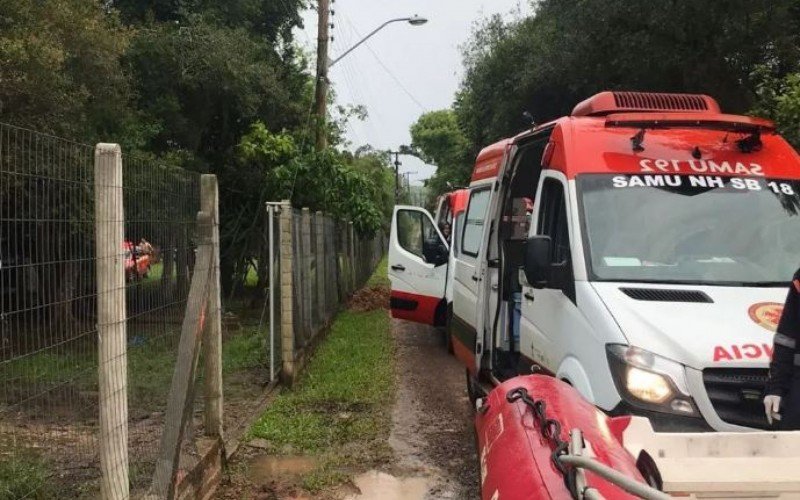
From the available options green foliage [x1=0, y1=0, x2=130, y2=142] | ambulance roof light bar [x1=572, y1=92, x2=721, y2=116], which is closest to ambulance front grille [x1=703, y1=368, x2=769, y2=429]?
ambulance roof light bar [x1=572, y1=92, x2=721, y2=116]

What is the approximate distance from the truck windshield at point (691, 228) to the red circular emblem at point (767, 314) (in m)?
0.31

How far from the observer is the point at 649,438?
3.02 m

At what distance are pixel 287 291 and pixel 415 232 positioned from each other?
4.26 metres

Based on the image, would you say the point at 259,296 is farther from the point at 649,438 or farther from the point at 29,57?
the point at 649,438

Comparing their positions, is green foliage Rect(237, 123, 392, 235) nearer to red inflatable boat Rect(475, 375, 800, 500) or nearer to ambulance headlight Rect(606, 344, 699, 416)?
ambulance headlight Rect(606, 344, 699, 416)

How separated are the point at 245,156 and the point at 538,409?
12.4 metres

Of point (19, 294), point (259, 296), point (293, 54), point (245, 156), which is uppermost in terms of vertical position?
point (293, 54)

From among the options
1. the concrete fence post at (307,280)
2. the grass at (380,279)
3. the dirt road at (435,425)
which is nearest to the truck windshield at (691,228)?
the dirt road at (435,425)

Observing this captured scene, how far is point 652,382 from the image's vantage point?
3.86m

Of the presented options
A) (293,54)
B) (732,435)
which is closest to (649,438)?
(732,435)

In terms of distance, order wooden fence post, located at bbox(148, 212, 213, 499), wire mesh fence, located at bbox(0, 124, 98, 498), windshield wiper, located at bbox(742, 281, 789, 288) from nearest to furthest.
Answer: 1. wire mesh fence, located at bbox(0, 124, 98, 498)
2. wooden fence post, located at bbox(148, 212, 213, 499)
3. windshield wiper, located at bbox(742, 281, 789, 288)

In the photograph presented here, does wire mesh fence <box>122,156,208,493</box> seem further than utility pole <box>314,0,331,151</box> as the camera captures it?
No

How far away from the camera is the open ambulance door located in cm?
1145

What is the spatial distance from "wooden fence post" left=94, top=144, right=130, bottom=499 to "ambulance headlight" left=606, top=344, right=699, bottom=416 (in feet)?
8.43
